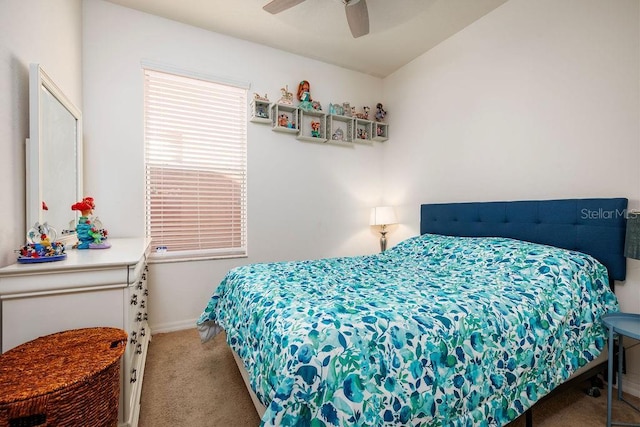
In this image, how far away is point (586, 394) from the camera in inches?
71.0

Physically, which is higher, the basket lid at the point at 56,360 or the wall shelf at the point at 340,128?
the wall shelf at the point at 340,128

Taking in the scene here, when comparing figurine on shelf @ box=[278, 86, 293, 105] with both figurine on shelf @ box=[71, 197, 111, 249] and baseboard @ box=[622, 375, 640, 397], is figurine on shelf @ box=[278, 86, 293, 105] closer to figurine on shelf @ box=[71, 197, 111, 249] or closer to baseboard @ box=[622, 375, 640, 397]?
figurine on shelf @ box=[71, 197, 111, 249]

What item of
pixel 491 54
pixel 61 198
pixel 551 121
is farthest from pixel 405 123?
pixel 61 198

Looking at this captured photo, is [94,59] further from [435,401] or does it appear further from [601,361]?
[601,361]

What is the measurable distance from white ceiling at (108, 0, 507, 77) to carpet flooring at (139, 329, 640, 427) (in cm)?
258

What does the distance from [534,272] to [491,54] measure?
1955 mm

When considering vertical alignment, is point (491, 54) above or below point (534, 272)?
above

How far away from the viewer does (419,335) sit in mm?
1143

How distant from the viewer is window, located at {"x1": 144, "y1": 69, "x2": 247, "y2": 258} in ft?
8.79

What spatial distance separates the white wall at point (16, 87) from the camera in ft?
4.18

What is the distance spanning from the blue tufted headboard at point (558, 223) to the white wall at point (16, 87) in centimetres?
303

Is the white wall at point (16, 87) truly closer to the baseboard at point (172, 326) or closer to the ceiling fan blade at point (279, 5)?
the ceiling fan blade at point (279, 5)
